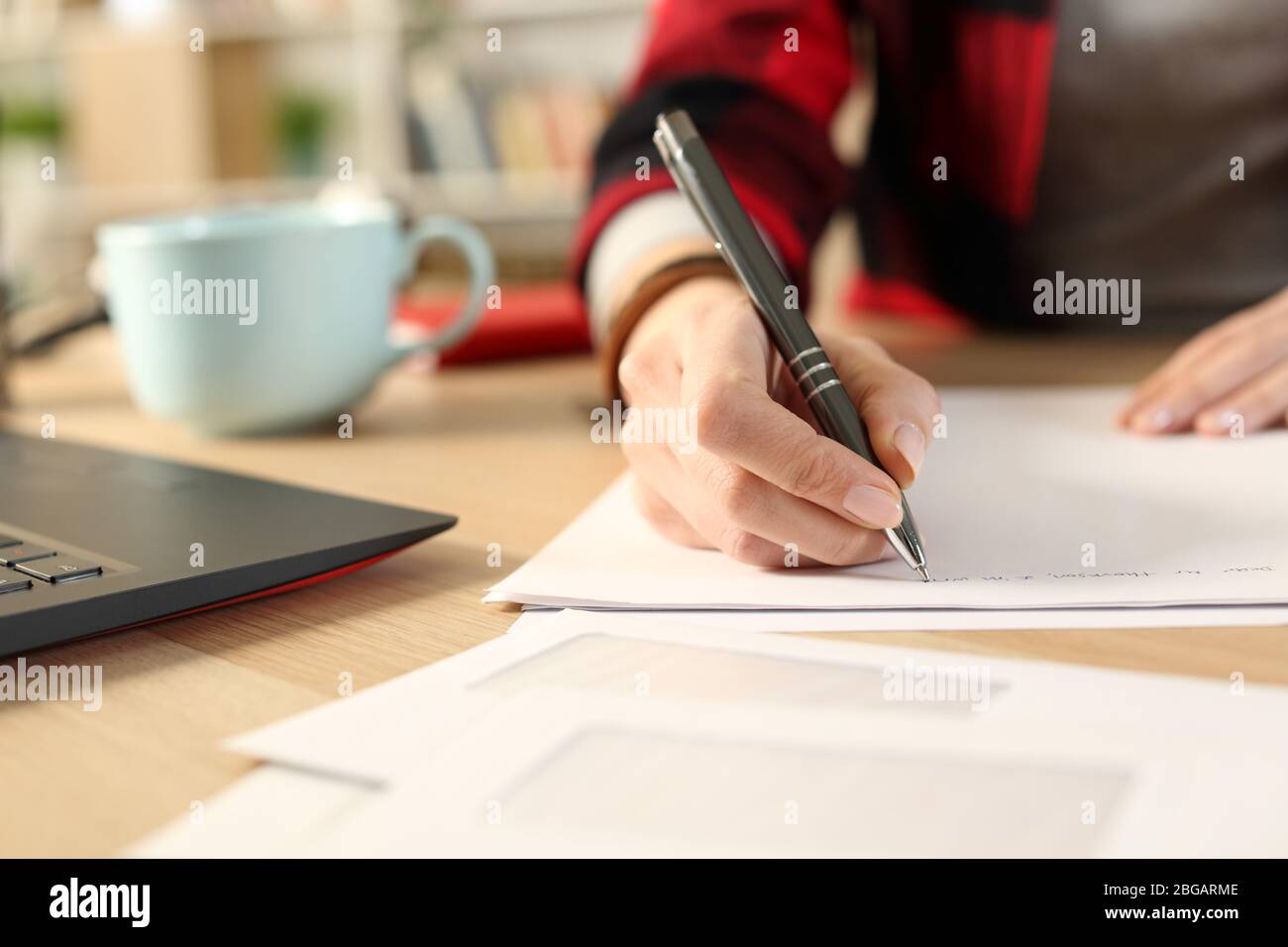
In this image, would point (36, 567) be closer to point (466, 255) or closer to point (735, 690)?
point (735, 690)

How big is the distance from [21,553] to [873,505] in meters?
0.29

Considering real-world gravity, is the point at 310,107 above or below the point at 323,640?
above

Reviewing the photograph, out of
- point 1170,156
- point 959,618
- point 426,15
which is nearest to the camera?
point 959,618

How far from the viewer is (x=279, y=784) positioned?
0.27m

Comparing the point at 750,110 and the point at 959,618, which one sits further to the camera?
the point at 750,110

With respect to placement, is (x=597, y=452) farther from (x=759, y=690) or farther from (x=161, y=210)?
(x=161, y=210)

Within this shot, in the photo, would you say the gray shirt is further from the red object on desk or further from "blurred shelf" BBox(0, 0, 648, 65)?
"blurred shelf" BBox(0, 0, 648, 65)

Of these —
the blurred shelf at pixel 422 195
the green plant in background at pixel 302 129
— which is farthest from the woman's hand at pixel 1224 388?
the green plant in background at pixel 302 129

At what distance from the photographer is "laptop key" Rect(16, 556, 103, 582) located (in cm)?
37

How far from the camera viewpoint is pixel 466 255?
778 mm

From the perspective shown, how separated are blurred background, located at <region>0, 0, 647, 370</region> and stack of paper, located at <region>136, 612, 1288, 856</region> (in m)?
1.81

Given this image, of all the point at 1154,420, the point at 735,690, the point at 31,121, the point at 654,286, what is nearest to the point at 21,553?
→ the point at 735,690
